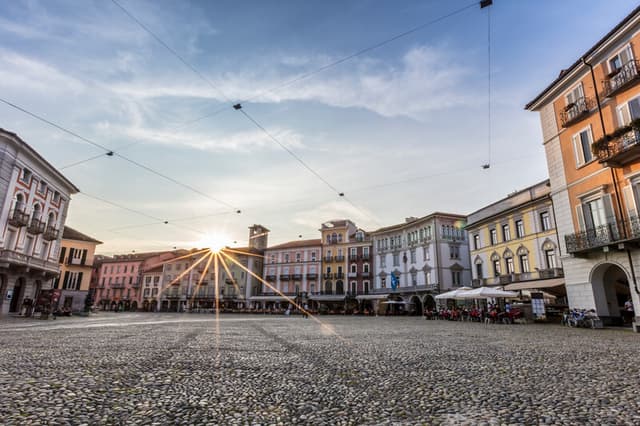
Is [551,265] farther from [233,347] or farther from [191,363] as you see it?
[191,363]

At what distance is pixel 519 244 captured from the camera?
30.1 meters

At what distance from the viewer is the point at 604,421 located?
378 cm

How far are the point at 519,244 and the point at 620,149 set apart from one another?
49.9ft

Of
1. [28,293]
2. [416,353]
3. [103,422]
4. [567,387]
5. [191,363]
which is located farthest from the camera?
[28,293]

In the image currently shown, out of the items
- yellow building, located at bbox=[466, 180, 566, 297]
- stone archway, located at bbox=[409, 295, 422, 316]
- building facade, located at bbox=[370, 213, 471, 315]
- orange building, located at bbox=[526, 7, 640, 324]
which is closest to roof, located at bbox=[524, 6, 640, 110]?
orange building, located at bbox=[526, 7, 640, 324]

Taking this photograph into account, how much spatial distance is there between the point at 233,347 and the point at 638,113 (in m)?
20.4

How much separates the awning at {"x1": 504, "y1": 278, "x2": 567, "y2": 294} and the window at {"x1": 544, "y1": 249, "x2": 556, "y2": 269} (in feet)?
4.39

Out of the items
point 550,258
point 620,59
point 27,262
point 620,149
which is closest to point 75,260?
point 27,262

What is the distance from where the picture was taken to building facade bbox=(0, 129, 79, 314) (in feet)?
89.3

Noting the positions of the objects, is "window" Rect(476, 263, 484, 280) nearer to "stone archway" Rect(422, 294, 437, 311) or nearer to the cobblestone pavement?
"stone archway" Rect(422, 294, 437, 311)

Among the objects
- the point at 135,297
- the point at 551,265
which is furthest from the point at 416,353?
the point at 135,297

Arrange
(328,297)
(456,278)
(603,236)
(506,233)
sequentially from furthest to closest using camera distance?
(328,297) → (456,278) → (506,233) → (603,236)

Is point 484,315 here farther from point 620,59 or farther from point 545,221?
point 620,59

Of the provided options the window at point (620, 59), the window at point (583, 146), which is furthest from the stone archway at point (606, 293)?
the window at point (620, 59)
